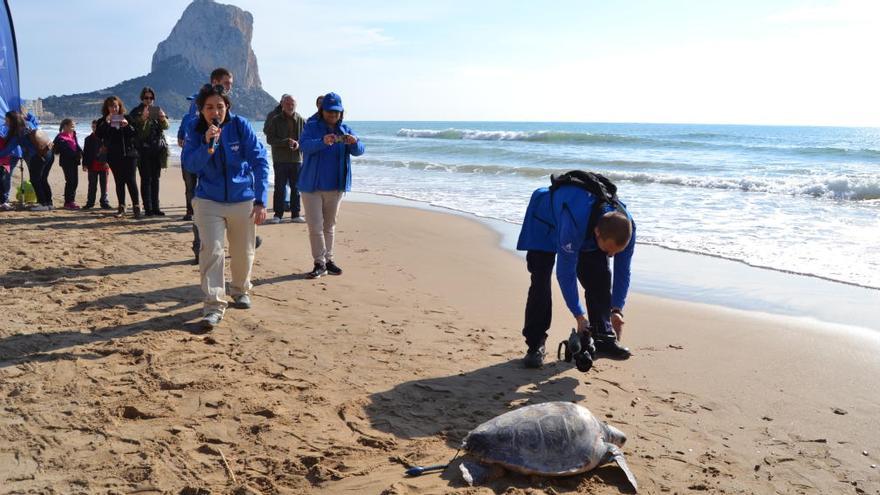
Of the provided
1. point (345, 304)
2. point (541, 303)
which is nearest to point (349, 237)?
point (345, 304)

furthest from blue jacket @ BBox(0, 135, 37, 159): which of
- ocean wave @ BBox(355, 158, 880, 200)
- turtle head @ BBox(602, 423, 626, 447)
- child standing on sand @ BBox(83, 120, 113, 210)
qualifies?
ocean wave @ BBox(355, 158, 880, 200)

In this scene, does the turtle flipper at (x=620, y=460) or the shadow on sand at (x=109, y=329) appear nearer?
the turtle flipper at (x=620, y=460)

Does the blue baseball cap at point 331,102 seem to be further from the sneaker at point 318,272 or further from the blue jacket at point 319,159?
the sneaker at point 318,272

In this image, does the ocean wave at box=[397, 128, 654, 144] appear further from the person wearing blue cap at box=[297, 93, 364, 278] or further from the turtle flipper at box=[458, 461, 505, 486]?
the turtle flipper at box=[458, 461, 505, 486]

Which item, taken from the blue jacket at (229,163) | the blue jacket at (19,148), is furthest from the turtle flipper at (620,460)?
the blue jacket at (19,148)

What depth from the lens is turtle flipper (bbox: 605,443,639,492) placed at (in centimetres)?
291

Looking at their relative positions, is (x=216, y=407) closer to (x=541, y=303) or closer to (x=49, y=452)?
(x=49, y=452)

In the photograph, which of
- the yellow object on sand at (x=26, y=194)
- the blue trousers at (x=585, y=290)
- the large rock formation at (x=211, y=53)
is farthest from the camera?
the large rock formation at (x=211, y=53)

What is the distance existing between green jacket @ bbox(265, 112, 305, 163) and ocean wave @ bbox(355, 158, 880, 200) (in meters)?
10.5

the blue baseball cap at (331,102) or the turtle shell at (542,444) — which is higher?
the blue baseball cap at (331,102)

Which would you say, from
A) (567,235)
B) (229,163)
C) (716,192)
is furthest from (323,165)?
(716,192)

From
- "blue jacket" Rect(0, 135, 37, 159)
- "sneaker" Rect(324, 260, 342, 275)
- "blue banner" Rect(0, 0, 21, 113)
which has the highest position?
"blue banner" Rect(0, 0, 21, 113)

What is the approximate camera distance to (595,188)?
3885 mm

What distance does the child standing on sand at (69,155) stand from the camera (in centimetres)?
991
